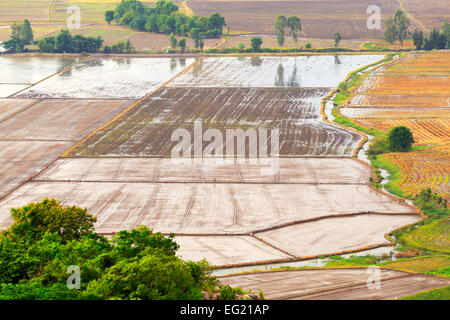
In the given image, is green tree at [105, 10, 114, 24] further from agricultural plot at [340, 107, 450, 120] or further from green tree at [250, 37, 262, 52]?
agricultural plot at [340, 107, 450, 120]

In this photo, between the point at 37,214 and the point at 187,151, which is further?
the point at 187,151

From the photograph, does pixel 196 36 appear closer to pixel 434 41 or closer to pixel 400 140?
pixel 434 41

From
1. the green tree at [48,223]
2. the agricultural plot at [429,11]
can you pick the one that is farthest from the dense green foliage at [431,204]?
the agricultural plot at [429,11]

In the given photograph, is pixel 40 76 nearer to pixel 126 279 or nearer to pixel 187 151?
pixel 187 151

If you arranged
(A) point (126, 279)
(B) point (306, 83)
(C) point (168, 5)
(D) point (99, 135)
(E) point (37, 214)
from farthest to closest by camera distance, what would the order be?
(C) point (168, 5), (B) point (306, 83), (D) point (99, 135), (E) point (37, 214), (A) point (126, 279)

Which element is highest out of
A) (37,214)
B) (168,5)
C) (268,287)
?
(168,5)

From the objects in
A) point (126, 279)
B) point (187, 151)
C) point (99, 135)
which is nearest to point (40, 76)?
point (99, 135)

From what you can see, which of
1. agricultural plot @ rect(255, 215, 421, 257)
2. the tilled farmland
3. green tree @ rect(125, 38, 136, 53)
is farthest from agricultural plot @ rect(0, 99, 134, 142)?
green tree @ rect(125, 38, 136, 53)

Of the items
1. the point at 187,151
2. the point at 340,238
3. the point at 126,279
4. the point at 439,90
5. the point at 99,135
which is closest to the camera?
the point at 126,279
